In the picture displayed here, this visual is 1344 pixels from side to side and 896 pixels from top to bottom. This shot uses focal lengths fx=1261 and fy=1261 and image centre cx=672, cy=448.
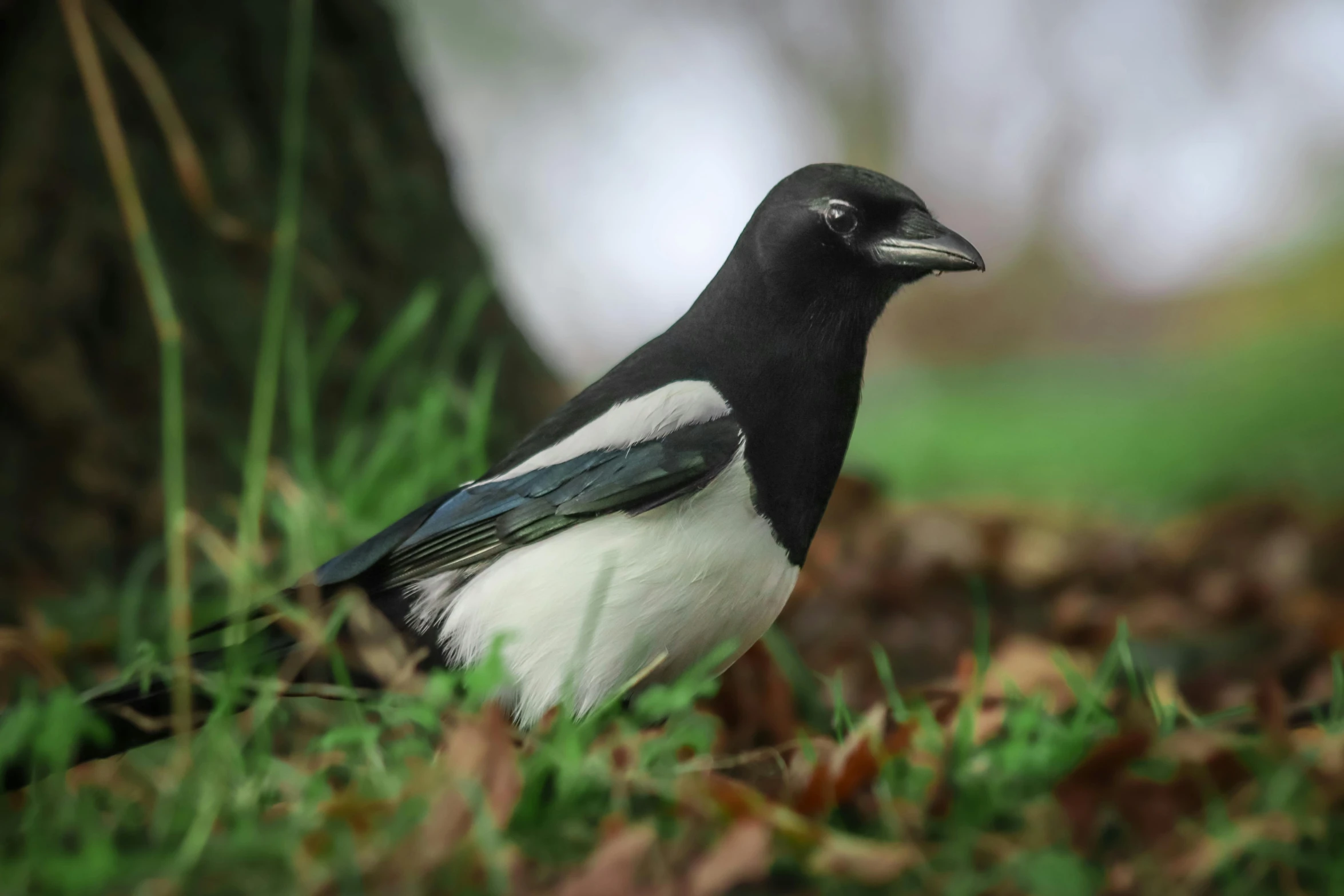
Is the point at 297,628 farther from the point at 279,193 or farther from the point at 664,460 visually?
the point at 279,193

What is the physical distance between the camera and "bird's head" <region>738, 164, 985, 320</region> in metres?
2.14

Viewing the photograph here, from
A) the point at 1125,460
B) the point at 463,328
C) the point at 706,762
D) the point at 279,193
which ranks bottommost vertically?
the point at 1125,460

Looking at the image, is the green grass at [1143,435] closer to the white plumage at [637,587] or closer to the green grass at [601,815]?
the white plumage at [637,587]

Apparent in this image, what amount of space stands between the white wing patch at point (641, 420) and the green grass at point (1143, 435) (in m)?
2.54

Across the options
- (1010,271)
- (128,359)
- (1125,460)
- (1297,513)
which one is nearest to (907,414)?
(1125,460)

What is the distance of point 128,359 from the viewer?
125 inches

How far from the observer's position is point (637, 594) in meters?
1.89

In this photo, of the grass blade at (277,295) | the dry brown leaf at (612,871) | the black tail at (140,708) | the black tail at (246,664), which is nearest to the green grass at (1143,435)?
Answer: the grass blade at (277,295)

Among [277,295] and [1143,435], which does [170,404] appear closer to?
[277,295]

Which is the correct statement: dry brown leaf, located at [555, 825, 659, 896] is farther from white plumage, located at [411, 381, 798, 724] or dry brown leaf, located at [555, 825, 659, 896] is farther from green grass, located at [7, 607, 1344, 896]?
white plumage, located at [411, 381, 798, 724]

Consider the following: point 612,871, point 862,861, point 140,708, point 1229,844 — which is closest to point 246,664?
point 140,708

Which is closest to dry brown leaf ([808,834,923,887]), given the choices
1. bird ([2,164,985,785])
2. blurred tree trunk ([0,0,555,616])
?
bird ([2,164,985,785])

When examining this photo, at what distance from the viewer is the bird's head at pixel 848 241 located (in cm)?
214

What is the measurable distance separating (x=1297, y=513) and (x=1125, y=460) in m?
1.79
